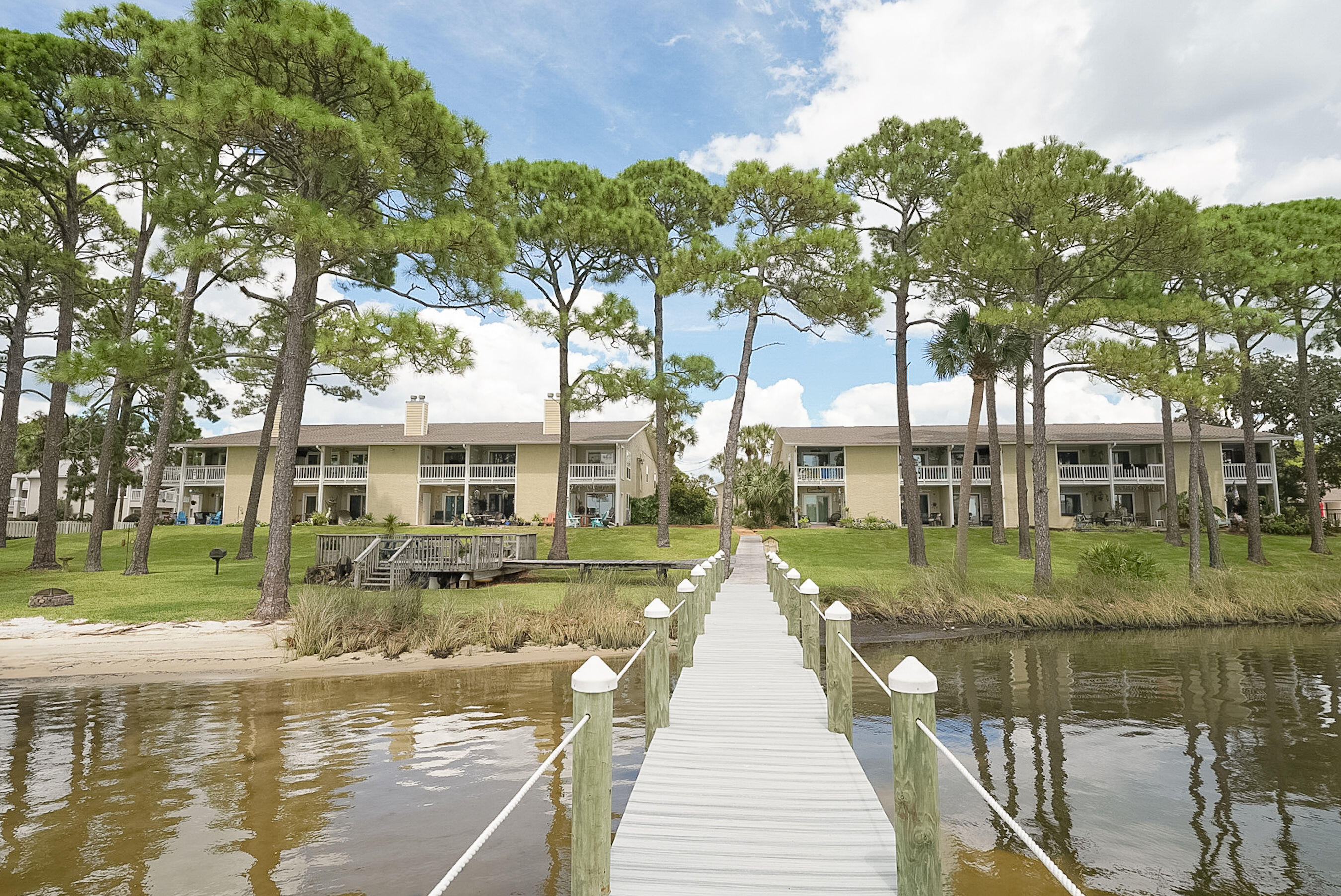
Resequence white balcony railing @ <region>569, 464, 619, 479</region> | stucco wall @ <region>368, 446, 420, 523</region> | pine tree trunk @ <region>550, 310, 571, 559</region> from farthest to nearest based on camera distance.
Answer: stucco wall @ <region>368, 446, 420, 523</region> < white balcony railing @ <region>569, 464, 619, 479</region> < pine tree trunk @ <region>550, 310, 571, 559</region>

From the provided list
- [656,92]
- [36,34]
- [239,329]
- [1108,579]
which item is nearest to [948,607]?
[1108,579]

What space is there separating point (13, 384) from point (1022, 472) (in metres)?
34.1

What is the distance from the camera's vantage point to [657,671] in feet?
21.6

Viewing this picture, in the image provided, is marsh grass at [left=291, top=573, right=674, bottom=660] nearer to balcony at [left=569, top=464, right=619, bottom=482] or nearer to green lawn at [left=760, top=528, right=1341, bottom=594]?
green lawn at [left=760, top=528, right=1341, bottom=594]

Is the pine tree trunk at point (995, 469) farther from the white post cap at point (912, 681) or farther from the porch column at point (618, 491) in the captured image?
the white post cap at point (912, 681)

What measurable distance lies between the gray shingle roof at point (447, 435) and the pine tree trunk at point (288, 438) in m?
21.9

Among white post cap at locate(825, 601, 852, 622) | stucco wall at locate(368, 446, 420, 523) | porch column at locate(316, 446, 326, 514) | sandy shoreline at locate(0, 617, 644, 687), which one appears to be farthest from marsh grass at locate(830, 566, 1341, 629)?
porch column at locate(316, 446, 326, 514)

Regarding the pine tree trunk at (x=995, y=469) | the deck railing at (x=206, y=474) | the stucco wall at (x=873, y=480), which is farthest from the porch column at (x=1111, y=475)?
the deck railing at (x=206, y=474)

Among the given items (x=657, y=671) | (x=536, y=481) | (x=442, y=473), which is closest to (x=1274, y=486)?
(x=536, y=481)

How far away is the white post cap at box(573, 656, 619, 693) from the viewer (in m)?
3.88

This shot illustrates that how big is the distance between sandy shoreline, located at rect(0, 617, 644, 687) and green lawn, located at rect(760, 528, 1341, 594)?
998cm

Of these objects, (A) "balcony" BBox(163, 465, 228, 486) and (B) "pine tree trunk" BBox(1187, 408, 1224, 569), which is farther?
(A) "balcony" BBox(163, 465, 228, 486)

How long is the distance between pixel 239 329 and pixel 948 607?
934 inches

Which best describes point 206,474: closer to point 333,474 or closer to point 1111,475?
point 333,474
